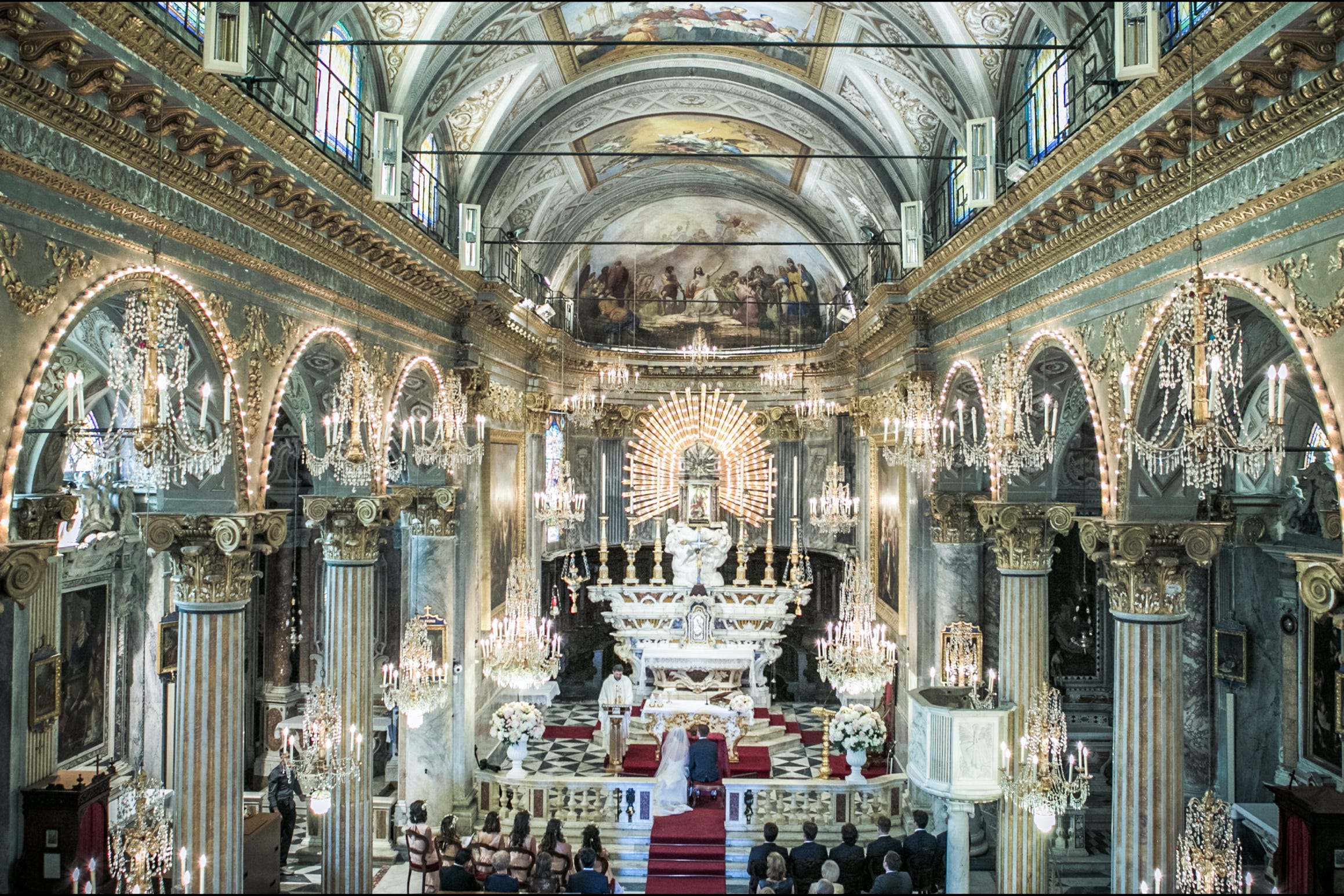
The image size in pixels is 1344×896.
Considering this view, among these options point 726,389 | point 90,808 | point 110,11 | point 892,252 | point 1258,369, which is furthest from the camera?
point 726,389

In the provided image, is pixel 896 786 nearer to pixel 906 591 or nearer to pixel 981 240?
pixel 906 591

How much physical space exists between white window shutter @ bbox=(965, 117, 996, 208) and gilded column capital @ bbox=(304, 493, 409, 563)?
28.1 feet

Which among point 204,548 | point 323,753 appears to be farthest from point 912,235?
point 323,753

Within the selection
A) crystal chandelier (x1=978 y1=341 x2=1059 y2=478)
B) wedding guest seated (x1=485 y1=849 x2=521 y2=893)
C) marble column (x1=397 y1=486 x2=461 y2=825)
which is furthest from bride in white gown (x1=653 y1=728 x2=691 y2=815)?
crystal chandelier (x1=978 y1=341 x2=1059 y2=478)

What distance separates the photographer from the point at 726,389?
89.8ft

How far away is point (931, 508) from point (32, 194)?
13.2 m

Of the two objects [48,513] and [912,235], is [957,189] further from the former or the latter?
[48,513]

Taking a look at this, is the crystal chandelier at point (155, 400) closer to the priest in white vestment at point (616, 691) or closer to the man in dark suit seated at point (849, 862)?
the man in dark suit seated at point (849, 862)

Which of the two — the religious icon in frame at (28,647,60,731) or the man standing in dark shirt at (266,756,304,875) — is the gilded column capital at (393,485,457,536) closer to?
the man standing in dark shirt at (266,756,304,875)

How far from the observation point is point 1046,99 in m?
11.7

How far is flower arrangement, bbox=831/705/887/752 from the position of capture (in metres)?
15.4

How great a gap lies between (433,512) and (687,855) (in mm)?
6877

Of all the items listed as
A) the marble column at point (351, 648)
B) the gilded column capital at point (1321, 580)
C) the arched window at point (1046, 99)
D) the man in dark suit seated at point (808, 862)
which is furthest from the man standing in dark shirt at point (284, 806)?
the arched window at point (1046, 99)

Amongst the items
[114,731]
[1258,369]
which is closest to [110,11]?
[1258,369]
